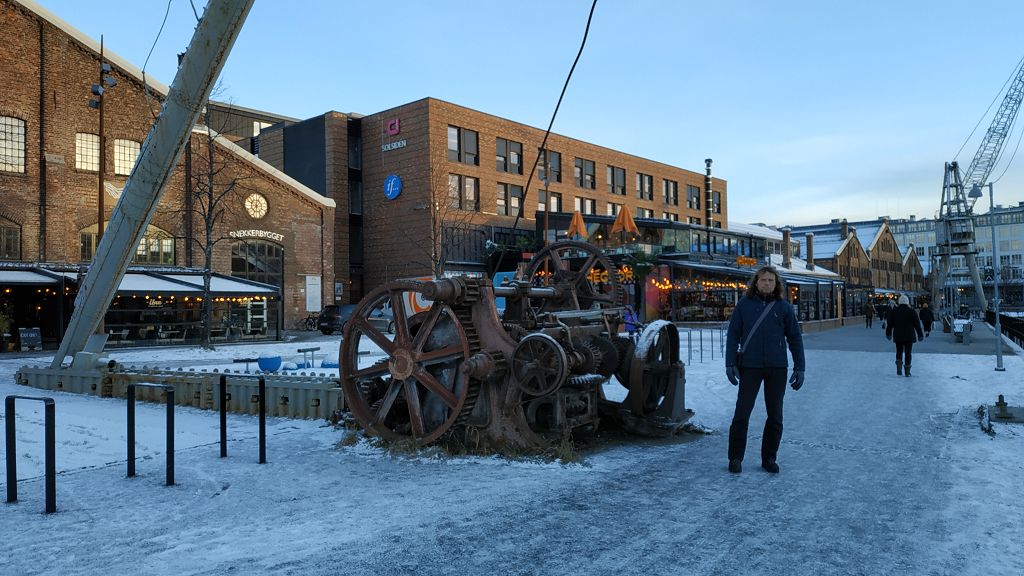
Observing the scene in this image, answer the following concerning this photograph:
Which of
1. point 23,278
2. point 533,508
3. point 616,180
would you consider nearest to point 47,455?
point 533,508

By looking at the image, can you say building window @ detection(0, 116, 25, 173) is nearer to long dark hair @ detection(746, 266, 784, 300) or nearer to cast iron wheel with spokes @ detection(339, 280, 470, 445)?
cast iron wheel with spokes @ detection(339, 280, 470, 445)

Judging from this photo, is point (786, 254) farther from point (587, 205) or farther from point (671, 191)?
point (587, 205)

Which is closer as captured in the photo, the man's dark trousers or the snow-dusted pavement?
the snow-dusted pavement

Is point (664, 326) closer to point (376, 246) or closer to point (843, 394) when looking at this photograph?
point (843, 394)

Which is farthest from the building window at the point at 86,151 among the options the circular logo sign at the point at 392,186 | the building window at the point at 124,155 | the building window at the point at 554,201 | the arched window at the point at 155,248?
the building window at the point at 554,201

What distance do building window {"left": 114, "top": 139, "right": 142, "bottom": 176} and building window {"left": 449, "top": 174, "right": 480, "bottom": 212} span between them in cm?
1659

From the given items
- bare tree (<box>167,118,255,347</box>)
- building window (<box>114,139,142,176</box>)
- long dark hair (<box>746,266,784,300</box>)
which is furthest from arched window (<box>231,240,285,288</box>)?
long dark hair (<box>746,266,784,300</box>)

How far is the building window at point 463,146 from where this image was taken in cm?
4253

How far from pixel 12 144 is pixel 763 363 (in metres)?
29.9

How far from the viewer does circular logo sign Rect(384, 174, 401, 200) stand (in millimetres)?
42375

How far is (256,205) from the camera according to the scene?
3453 centimetres

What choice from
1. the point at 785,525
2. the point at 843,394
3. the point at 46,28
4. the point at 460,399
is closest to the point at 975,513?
the point at 785,525

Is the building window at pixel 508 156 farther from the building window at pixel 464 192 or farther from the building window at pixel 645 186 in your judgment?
the building window at pixel 645 186

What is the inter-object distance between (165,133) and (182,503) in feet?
20.6
